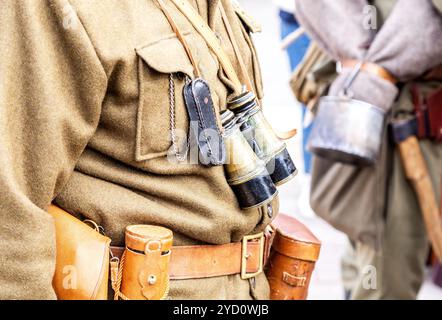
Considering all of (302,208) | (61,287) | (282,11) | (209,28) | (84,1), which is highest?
(84,1)

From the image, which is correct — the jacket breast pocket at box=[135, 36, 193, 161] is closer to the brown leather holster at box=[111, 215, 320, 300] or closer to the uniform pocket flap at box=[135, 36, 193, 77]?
the uniform pocket flap at box=[135, 36, 193, 77]

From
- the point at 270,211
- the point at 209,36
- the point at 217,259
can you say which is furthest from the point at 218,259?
the point at 209,36

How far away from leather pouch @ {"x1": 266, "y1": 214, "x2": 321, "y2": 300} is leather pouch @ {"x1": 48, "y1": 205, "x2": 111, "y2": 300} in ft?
2.18

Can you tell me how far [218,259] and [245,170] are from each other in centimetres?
26

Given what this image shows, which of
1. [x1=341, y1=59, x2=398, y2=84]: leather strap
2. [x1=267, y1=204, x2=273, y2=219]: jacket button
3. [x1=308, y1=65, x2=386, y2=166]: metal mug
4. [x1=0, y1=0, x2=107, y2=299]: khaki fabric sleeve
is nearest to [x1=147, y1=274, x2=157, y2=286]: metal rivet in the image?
[x1=0, y1=0, x2=107, y2=299]: khaki fabric sleeve

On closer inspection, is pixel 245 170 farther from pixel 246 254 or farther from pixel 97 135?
pixel 97 135

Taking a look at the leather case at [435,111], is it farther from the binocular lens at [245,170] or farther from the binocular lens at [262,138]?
the binocular lens at [245,170]

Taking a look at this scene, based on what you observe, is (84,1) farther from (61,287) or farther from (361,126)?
(361,126)

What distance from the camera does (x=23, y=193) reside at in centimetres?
192

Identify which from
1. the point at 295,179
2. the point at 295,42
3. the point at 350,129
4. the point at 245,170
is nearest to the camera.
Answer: the point at 245,170

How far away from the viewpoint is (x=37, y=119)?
1.93 metres

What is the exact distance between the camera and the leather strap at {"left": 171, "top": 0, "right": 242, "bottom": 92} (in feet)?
7.24

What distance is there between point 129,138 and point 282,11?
3.68 metres

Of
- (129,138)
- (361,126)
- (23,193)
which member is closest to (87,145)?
(129,138)
